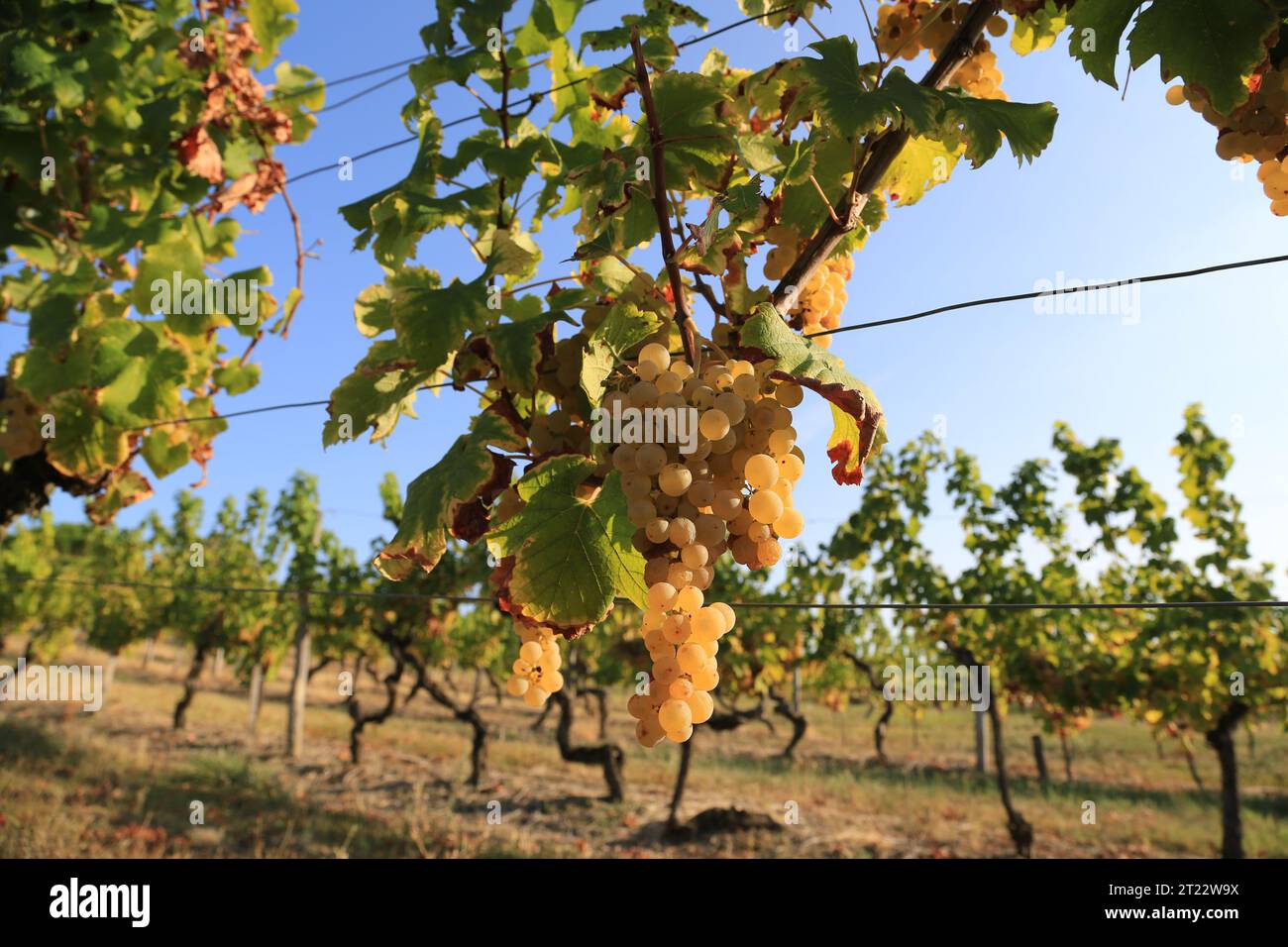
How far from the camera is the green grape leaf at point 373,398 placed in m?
1.82

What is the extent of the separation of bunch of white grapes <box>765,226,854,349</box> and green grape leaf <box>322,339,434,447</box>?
0.85 metres

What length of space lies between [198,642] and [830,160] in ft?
73.9

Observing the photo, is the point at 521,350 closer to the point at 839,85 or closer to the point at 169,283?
the point at 839,85

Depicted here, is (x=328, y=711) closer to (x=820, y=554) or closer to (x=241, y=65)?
(x=820, y=554)

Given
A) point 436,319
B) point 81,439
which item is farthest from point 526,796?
point 436,319

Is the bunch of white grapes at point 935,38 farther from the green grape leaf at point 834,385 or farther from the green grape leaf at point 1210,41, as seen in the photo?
the green grape leaf at point 834,385

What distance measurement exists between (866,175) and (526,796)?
13290mm

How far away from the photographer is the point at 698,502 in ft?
3.67

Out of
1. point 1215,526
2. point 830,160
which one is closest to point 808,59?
point 830,160

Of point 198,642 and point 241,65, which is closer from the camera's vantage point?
point 241,65

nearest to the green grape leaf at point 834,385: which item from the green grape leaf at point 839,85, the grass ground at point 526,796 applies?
the green grape leaf at point 839,85

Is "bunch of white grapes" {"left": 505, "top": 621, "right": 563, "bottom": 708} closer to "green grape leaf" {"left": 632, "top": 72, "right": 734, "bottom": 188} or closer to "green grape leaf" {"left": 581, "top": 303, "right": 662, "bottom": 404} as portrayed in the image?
"green grape leaf" {"left": 581, "top": 303, "right": 662, "bottom": 404}

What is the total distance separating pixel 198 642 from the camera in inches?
784

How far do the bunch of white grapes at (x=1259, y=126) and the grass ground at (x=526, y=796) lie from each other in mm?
8953
